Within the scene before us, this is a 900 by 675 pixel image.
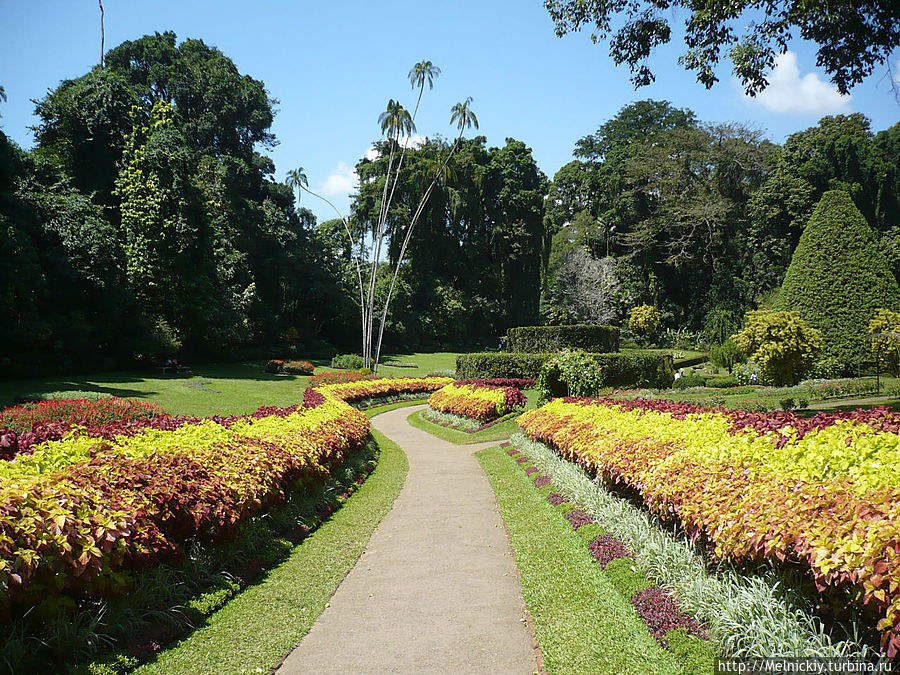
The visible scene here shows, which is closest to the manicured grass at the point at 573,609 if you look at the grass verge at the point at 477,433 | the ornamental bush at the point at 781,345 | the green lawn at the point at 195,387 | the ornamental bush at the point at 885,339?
the grass verge at the point at 477,433

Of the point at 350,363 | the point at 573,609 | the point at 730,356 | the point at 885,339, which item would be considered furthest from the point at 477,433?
the point at 350,363

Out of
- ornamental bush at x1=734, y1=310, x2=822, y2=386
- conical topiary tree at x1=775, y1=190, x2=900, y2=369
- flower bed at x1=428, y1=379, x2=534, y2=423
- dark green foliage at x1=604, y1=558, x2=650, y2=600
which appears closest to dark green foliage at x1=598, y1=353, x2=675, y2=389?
ornamental bush at x1=734, y1=310, x2=822, y2=386

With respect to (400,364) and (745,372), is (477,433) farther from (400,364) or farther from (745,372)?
(400,364)

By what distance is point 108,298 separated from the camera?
23141 millimetres

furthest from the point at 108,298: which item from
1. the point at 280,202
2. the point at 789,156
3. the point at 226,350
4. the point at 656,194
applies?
the point at 789,156

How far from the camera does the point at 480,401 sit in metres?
16.1

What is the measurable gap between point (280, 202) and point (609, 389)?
2976 cm

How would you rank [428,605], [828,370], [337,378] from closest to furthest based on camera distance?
[428,605]
[828,370]
[337,378]

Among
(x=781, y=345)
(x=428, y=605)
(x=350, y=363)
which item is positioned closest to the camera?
(x=428, y=605)

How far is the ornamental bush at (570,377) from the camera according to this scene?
1475cm

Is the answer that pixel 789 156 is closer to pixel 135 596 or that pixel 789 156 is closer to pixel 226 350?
pixel 226 350

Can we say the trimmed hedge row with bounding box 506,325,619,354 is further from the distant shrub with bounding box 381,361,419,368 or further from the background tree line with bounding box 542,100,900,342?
the background tree line with bounding box 542,100,900,342

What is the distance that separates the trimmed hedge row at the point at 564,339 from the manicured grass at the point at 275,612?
1797cm

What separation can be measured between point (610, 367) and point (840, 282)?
10.2 metres
